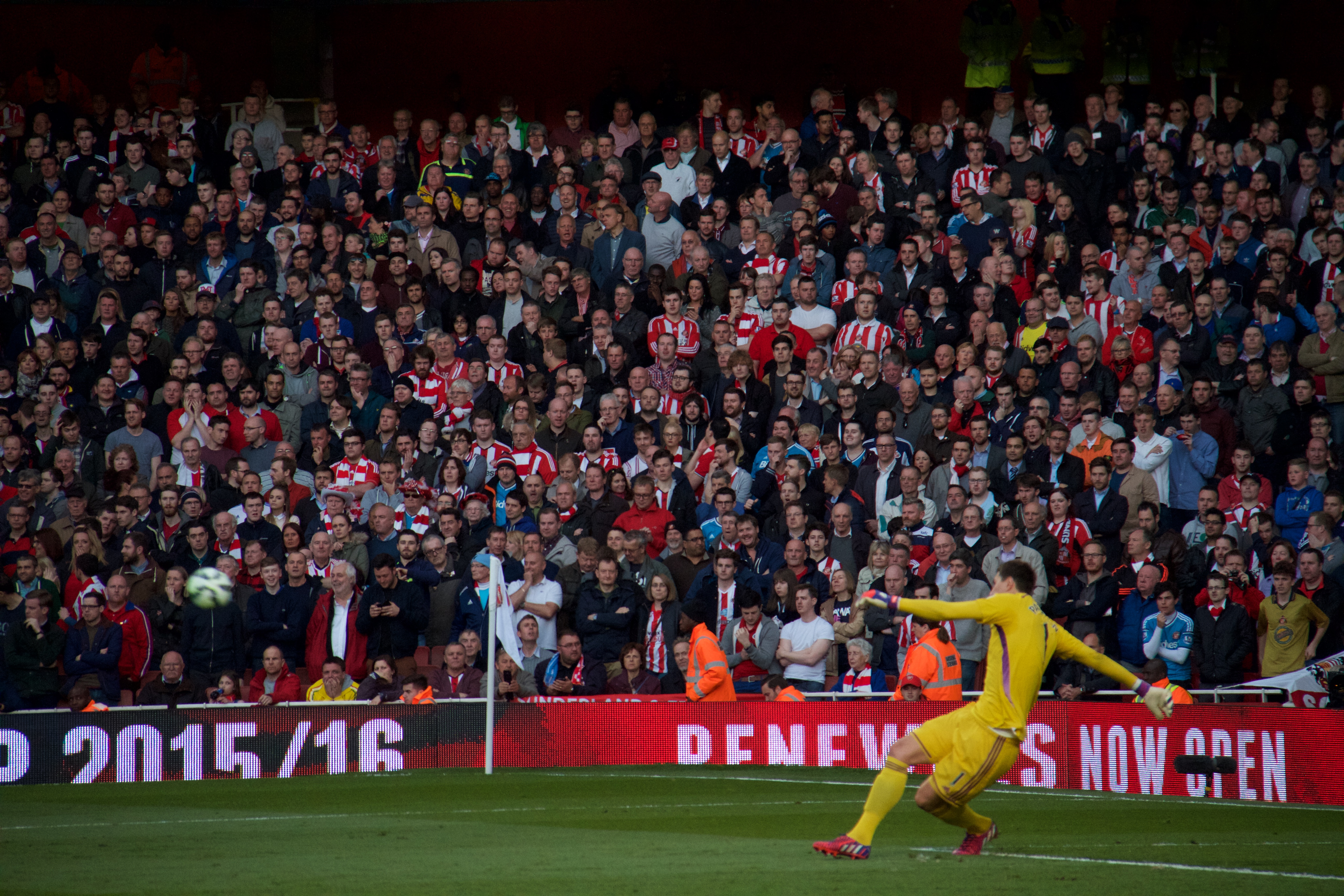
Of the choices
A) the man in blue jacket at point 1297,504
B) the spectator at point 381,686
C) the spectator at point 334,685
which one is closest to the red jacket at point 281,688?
the spectator at point 334,685

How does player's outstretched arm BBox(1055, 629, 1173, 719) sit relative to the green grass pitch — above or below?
above

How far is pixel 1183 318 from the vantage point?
58.4 feet

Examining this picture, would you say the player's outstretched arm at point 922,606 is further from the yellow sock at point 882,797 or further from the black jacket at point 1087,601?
the black jacket at point 1087,601

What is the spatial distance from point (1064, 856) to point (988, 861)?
53 centimetres

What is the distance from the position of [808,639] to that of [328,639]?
484 cm

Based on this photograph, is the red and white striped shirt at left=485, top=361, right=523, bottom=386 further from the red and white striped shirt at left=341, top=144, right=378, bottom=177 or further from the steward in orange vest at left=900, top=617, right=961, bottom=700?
the steward in orange vest at left=900, top=617, right=961, bottom=700

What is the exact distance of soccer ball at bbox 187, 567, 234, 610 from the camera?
16.7 m

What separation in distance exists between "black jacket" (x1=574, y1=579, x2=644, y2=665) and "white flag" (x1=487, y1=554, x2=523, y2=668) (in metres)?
0.68

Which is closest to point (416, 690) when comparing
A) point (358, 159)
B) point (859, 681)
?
point (859, 681)

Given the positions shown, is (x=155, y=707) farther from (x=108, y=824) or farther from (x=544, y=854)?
(x=544, y=854)

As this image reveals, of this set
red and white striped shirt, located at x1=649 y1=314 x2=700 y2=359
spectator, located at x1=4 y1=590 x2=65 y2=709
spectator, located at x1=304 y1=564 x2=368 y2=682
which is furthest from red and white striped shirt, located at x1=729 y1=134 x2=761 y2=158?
spectator, located at x1=4 y1=590 x2=65 y2=709

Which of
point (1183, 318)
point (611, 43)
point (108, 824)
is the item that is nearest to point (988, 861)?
point (108, 824)

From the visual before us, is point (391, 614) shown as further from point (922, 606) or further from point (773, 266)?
point (922, 606)

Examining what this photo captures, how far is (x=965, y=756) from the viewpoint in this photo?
8.84 meters
